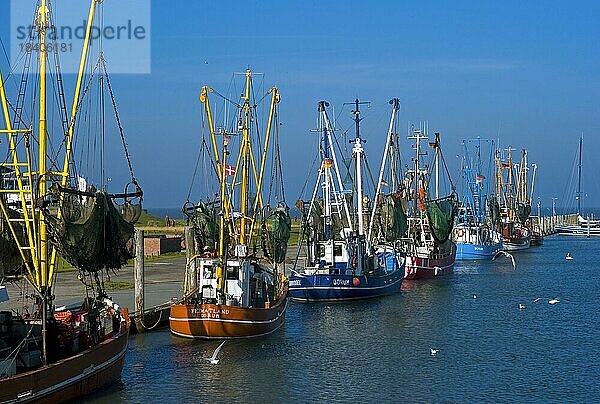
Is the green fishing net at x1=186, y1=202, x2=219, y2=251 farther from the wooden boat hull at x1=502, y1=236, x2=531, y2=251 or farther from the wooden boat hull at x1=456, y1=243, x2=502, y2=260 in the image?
the wooden boat hull at x1=502, y1=236, x2=531, y2=251

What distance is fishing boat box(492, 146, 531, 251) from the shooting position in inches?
4532

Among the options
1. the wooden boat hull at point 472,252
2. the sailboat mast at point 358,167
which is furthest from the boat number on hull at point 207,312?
the wooden boat hull at point 472,252

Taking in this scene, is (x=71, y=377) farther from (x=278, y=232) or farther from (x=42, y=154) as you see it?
(x=278, y=232)

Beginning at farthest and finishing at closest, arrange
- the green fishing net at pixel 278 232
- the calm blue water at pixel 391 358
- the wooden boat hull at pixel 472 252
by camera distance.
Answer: the wooden boat hull at pixel 472 252, the green fishing net at pixel 278 232, the calm blue water at pixel 391 358

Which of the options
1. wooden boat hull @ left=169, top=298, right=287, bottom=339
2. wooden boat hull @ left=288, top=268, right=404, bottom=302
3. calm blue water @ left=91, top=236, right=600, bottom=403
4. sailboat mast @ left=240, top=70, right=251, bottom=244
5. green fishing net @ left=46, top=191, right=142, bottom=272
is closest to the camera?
green fishing net @ left=46, top=191, right=142, bottom=272

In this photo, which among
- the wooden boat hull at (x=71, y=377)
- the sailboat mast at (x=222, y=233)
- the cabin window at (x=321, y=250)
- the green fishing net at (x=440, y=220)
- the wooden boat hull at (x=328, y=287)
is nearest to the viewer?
the wooden boat hull at (x=71, y=377)

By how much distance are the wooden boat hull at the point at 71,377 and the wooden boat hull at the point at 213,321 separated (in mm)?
5997

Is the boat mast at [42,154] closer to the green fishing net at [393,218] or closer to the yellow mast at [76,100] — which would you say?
the yellow mast at [76,100]

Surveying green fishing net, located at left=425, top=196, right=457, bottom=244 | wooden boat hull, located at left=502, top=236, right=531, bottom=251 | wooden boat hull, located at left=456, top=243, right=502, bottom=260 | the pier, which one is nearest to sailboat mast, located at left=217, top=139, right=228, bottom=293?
green fishing net, located at left=425, top=196, right=457, bottom=244

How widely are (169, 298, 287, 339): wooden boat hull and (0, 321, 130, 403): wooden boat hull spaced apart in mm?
5997

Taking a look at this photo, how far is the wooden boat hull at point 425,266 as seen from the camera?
221ft

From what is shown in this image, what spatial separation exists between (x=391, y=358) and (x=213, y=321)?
268 inches

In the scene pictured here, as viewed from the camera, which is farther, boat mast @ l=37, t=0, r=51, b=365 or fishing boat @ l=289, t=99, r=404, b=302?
fishing boat @ l=289, t=99, r=404, b=302

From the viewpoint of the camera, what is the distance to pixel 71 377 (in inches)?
1001
